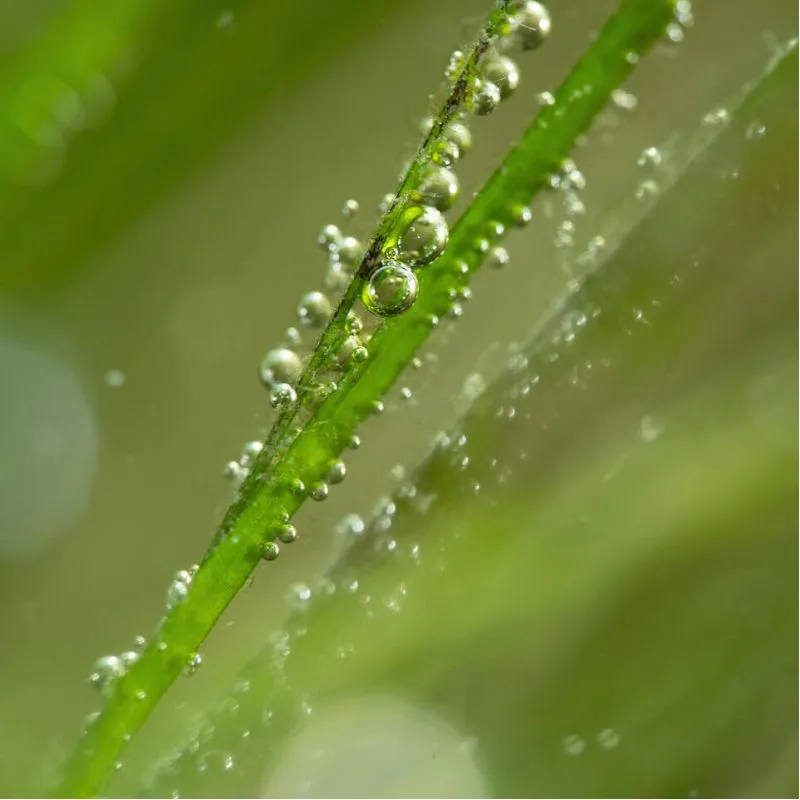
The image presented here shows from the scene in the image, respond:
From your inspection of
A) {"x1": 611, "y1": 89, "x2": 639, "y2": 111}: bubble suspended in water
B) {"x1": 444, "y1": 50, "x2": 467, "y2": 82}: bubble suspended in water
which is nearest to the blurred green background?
{"x1": 611, "y1": 89, "x2": 639, "y2": 111}: bubble suspended in water

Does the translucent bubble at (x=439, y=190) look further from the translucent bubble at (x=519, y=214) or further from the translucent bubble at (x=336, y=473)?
the translucent bubble at (x=336, y=473)

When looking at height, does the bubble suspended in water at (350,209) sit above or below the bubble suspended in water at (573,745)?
above

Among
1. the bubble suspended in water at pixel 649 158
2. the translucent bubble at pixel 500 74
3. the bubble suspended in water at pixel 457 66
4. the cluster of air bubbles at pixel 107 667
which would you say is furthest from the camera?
the bubble suspended in water at pixel 649 158

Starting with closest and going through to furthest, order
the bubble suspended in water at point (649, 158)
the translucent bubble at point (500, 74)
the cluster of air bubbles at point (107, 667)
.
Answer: the translucent bubble at point (500, 74)
the cluster of air bubbles at point (107, 667)
the bubble suspended in water at point (649, 158)

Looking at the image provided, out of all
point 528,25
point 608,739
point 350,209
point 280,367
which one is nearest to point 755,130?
point 528,25

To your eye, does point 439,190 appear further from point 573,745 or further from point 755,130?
point 573,745

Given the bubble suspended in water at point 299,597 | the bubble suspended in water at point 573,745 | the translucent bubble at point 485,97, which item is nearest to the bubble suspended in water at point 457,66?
the translucent bubble at point 485,97

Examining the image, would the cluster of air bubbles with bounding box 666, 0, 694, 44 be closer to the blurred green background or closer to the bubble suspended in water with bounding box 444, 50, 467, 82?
the blurred green background
